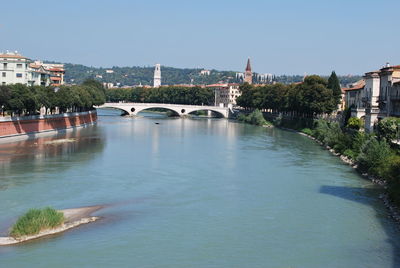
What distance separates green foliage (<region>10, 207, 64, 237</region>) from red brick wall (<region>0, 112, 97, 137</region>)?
20038 mm

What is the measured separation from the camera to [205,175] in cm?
2531

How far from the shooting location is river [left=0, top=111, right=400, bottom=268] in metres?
14.0

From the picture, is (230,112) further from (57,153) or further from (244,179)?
(244,179)

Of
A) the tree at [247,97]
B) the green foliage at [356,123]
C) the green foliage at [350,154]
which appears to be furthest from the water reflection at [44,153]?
the tree at [247,97]

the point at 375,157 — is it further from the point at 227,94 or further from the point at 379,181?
the point at 227,94

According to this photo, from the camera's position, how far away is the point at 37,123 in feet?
130

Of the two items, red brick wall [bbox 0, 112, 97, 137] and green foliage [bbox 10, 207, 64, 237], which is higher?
red brick wall [bbox 0, 112, 97, 137]

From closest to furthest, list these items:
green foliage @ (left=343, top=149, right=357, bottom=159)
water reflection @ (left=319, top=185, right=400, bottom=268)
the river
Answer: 1. the river
2. water reflection @ (left=319, top=185, right=400, bottom=268)
3. green foliage @ (left=343, top=149, right=357, bottom=159)

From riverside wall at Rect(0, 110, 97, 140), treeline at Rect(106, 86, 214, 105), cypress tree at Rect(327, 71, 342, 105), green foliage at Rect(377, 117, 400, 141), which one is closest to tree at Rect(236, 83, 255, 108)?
treeline at Rect(106, 86, 214, 105)

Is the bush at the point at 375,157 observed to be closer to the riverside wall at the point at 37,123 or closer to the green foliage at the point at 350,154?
the green foliage at the point at 350,154

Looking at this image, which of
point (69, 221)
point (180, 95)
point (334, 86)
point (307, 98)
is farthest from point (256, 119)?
point (69, 221)

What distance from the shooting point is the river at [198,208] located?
→ 45.9 ft

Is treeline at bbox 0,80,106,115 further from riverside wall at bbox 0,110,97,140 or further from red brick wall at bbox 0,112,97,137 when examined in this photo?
A: red brick wall at bbox 0,112,97,137

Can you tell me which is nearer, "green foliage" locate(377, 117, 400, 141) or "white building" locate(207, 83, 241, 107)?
"green foliage" locate(377, 117, 400, 141)
